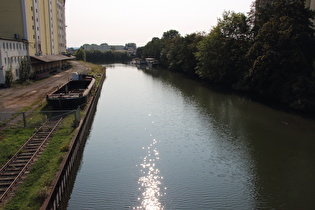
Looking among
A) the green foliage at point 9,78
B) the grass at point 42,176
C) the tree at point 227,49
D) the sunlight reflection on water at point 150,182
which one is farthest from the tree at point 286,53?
the green foliage at point 9,78

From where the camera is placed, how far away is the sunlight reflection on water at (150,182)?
13062mm

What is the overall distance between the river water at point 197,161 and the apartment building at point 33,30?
21.9 m

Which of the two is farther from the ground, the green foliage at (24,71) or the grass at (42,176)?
the green foliage at (24,71)

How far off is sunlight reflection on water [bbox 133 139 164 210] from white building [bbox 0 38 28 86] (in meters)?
24.9

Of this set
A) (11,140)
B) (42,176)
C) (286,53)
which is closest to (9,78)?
(11,140)

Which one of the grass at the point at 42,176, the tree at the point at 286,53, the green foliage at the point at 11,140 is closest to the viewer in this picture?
the grass at the point at 42,176

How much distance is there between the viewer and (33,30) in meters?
52.6

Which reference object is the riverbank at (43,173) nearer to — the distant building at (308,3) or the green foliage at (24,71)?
the green foliage at (24,71)

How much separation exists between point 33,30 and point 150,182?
47013mm

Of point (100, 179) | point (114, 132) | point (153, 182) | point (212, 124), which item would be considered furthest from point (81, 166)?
point (212, 124)

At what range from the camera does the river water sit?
44.5ft

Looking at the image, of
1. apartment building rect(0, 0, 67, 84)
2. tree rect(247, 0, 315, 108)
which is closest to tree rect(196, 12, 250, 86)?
tree rect(247, 0, 315, 108)

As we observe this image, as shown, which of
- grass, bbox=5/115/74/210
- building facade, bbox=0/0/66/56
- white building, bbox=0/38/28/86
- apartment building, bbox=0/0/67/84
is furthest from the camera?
building facade, bbox=0/0/66/56

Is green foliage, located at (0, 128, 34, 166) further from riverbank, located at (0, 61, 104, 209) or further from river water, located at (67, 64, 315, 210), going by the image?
river water, located at (67, 64, 315, 210)
